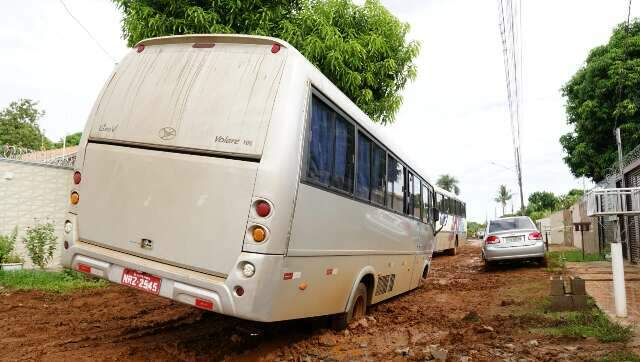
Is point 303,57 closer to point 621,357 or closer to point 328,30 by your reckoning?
point 621,357

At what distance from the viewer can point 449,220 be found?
25281 mm

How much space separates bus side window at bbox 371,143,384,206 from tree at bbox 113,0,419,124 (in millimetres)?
5759

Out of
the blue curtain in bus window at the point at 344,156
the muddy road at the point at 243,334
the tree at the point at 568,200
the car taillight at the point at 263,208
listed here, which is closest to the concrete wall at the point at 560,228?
the tree at the point at 568,200

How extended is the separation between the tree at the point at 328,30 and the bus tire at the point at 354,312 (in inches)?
282

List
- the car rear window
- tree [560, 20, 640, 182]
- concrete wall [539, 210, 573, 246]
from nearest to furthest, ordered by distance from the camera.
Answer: the car rear window → tree [560, 20, 640, 182] → concrete wall [539, 210, 573, 246]

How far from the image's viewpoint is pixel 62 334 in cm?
602

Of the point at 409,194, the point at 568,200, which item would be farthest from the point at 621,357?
the point at 568,200

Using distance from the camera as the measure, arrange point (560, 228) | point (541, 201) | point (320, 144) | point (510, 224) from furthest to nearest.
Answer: point (541, 201) < point (560, 228) < point (510, 224) < point (320, 144)

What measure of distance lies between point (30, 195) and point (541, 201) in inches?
3462

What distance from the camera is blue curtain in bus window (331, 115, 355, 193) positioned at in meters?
5.55

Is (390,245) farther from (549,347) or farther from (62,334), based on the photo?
(62,334)

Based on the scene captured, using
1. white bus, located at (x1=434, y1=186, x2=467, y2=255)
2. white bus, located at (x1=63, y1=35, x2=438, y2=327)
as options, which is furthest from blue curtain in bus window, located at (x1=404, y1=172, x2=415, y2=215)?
white bus, located at (x1=434, y1=186, x2=467, y2=255)

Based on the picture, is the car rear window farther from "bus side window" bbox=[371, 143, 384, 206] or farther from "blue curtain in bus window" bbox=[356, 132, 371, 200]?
"blue curtain in bus window" bbox=[356, 132, 371, 200]

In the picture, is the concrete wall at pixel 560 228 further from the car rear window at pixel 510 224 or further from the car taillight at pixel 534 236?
the car taillight at pixel 534 236
